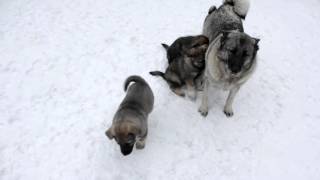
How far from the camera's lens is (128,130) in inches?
161

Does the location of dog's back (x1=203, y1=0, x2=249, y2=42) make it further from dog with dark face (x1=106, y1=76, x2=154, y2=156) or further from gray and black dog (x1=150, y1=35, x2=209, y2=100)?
dog with dark face (x1=106, y1=76, x2=154, y2=156)

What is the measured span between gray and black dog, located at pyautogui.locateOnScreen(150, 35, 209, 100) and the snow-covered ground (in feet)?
0.65

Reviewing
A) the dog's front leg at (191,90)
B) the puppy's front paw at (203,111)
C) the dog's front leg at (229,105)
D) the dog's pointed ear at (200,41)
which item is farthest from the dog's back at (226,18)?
the puppy's front paw at (203,111)

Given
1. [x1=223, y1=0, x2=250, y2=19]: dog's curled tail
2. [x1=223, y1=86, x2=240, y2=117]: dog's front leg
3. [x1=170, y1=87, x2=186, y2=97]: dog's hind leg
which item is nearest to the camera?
[x1=223, y1=86, x2=240, y2=117]: dog's front leg

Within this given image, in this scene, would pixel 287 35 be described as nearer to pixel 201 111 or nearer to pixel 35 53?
pixel 201 111

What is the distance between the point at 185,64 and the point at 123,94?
114 centimetres

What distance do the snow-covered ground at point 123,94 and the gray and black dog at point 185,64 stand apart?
0.65ft

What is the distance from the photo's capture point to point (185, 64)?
17.3 feet

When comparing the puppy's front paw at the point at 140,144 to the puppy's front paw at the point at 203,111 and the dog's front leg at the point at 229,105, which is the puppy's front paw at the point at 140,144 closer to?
the puppy's front paw at the point at 203,111

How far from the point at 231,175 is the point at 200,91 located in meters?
1.54

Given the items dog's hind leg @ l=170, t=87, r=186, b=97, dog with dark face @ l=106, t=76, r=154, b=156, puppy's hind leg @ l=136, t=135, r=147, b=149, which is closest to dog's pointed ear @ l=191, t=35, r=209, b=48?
dog's hind leg @ l=170, t=87, r=186, b=97

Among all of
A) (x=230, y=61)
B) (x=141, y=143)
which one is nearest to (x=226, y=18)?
(x=230, y=61)

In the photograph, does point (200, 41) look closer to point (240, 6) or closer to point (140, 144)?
point (240, 6)

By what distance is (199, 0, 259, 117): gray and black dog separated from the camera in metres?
4.48
